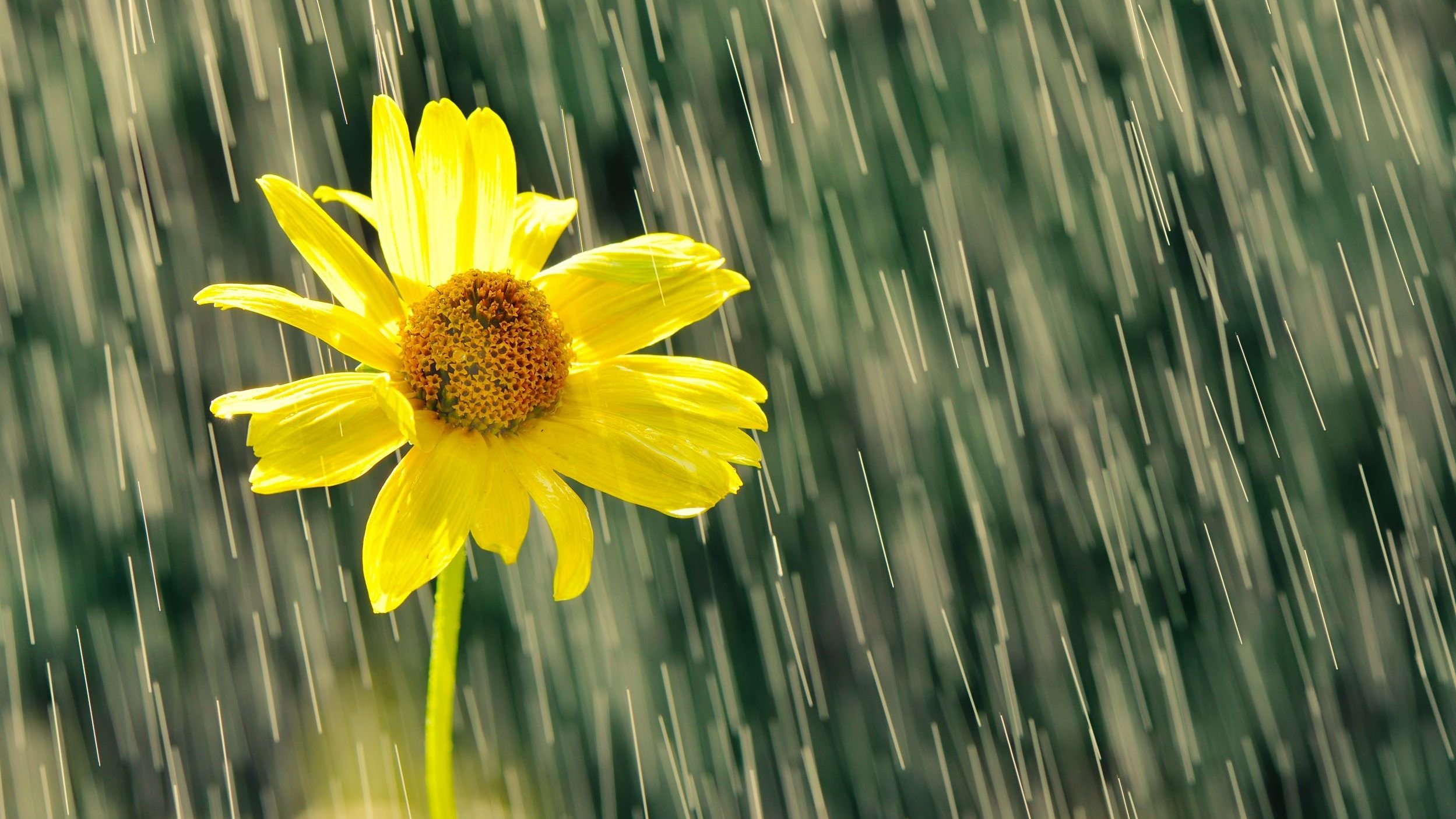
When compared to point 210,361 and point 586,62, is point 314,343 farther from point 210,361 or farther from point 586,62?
Answer: point 586,62

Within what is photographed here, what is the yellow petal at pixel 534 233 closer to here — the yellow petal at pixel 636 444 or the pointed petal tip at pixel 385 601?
the yellow petal at pixel 636 444

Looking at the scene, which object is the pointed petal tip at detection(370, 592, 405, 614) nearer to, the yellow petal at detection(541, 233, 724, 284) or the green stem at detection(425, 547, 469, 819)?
the green stem at detection(425, 547, 469, 819)

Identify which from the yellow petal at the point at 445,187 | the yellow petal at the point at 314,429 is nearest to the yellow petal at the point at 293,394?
the yellow petal at the point at 314,429

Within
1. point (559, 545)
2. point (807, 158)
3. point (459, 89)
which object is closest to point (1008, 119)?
point (807, 158)

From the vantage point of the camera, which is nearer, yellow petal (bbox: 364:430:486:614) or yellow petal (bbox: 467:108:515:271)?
yellow petal (bbox: 364:430:486:614)

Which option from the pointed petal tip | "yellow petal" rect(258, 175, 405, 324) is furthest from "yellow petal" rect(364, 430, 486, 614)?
"yellow petal" rect(258, 175, 405, 324)

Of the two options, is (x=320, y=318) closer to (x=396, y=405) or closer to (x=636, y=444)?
(x=396, y=405)

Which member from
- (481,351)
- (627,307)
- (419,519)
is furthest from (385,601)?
(627,307)
